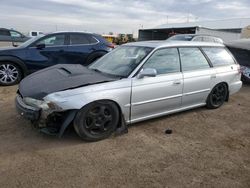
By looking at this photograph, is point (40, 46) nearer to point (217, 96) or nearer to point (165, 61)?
point (165, 61)

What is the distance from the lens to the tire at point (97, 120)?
381 centimetres

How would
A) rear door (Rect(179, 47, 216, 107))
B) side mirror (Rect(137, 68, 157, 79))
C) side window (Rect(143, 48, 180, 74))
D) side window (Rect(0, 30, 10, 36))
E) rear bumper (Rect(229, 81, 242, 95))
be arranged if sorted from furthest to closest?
1. side window (Rect(0, 30, 10, 36))
2. rear bumper (Rect(229, 81, 242, 95))
3. rear door (Rect(179, 47, 216, 107))
4. side window (Rect(143, 48, 180, 74))
5. side mirror (Rect(137, 68, 157, 79))

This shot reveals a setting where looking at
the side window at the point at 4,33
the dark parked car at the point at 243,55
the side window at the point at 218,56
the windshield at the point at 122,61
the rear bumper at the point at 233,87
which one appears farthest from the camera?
the side window at the point at 4,33

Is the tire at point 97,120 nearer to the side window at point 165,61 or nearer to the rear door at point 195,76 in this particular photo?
the side window at point 165,61

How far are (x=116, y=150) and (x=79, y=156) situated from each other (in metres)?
0.52

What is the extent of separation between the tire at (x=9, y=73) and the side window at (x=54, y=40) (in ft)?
3.46

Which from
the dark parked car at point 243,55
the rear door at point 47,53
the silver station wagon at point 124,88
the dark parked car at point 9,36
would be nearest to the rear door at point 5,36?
the dark parked car at point 9,36

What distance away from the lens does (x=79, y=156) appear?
353cm

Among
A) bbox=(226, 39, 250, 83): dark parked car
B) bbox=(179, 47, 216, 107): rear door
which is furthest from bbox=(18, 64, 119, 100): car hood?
bbox=(226, 39, 250, 83): dark parked car

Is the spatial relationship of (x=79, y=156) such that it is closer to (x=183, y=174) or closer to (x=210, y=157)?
(x=183, y=174)

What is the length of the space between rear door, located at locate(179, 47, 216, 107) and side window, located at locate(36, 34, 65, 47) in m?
4.42

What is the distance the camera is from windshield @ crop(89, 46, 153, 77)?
14.6ft

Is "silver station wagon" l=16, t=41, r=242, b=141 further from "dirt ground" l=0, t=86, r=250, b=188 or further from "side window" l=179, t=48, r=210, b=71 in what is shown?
"dirt ground" l=0, t=86, r=250, b=188

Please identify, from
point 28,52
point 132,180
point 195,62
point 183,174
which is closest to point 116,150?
point 132,180
